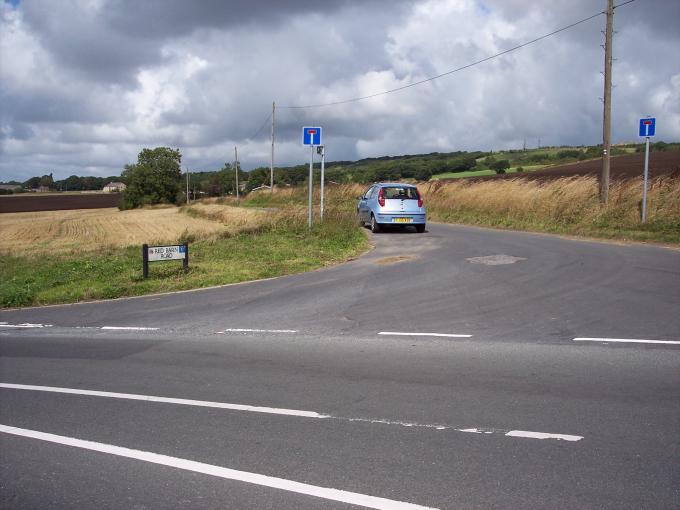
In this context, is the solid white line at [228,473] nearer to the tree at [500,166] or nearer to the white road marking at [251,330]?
the white road marking at [251,330]

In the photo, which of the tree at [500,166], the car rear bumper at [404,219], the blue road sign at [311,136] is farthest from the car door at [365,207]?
the tree at [500,166]

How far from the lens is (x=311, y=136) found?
1961 centimetres

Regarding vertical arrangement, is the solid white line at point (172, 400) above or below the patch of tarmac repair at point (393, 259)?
below

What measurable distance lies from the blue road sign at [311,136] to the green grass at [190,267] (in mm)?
2843

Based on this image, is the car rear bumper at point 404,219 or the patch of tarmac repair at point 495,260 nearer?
the patch of tarmac repair at point 495,260

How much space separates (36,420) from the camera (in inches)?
227

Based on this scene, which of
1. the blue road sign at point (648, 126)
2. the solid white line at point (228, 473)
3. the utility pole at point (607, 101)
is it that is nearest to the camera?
the solid white line at point (228, 473)

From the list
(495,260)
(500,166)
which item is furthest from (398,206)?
(500,166)

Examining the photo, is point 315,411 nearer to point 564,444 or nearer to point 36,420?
point 564,444

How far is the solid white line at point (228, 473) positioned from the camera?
12.6 ft

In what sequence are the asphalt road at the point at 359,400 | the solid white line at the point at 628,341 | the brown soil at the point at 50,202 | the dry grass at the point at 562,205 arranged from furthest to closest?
the brown soil at the point at 50,202 < the dry grass at the point at 562,205 < the solid white line at the point at 628,341 < the asphalt road at the point at 359,400

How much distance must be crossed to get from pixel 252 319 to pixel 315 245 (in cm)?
856

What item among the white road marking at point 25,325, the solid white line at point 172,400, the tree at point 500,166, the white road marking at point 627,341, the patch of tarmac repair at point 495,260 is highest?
the tree at point 500,166

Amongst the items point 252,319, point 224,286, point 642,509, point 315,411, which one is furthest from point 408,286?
point 642,509
